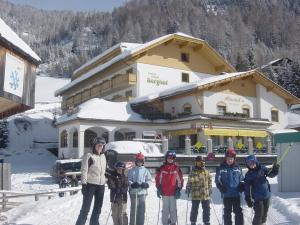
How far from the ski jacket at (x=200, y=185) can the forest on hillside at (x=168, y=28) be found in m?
105

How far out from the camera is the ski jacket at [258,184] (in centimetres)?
788

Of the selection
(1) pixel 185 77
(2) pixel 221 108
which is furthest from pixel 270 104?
(1) pixel 185 77

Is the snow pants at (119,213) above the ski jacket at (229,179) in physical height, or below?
below

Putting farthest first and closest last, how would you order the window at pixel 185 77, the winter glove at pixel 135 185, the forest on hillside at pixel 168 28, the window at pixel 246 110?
the forest on hillside at pixel 168 28 → the window at pixel 185 77 → the window at pixel 246 110 → the winter glove at pixel 135 185

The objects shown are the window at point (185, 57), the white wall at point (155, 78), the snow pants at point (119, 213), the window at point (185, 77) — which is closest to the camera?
the snow pants at point (119, 213)

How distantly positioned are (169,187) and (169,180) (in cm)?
14

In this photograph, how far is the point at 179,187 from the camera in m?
8.73

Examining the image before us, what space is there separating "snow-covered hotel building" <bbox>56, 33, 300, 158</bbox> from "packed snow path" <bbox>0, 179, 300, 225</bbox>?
12942mm

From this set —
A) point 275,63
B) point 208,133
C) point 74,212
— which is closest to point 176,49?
point 208,133

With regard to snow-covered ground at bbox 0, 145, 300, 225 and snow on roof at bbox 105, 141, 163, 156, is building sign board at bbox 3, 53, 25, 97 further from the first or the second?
snow on roof at bbox 105, 141, 163, 156

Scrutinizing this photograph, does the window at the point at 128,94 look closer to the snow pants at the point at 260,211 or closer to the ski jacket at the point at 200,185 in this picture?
the ski jacket at the point at 200,185

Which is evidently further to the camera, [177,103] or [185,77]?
[185,77]

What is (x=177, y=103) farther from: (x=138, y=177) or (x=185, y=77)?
(x=138, y=177)

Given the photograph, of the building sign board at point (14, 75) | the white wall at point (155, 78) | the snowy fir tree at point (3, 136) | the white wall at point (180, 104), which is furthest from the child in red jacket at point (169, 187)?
the snowy fir tree at point (3, 136)
